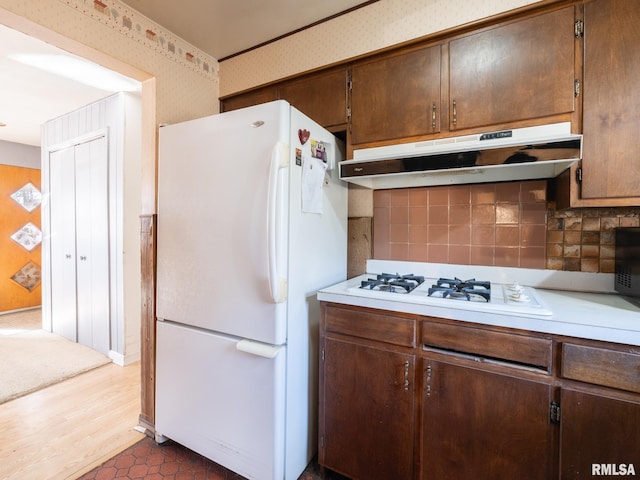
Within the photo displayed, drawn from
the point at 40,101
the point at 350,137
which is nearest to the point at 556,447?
the point at 350,137

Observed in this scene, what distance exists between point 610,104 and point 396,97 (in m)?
0.87

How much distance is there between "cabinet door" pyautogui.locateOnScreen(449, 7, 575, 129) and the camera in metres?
1.27

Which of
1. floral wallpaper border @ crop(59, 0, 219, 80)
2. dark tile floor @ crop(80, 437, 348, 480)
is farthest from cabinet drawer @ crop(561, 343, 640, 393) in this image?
floral wallpaper border @ crop(59, 0, 219, 80)

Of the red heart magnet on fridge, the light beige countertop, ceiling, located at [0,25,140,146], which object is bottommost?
the light beige countertop

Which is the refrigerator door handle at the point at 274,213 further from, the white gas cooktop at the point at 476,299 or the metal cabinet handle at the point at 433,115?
the metal cabinet handle at the point at 433,115

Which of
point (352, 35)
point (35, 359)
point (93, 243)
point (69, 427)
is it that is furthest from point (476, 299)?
point (35, 359)

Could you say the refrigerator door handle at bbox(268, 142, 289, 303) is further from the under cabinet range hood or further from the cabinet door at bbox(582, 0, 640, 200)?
the cabinet door at bbox(582, 0, 640, 200)

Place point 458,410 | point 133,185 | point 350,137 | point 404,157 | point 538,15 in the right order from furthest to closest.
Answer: point 133,185
point 350,137
point 404,157
point 538,15
point 458,410

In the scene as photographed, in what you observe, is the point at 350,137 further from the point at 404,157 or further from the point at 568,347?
the point at 568,347

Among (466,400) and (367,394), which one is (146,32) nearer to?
(367,394)

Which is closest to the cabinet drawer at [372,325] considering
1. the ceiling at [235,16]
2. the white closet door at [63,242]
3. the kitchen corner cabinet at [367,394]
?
the kitchen corner cabinet at [367,394]

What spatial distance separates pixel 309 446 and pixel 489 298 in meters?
1.16

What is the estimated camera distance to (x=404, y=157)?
1486 mm

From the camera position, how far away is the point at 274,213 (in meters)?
1.28
